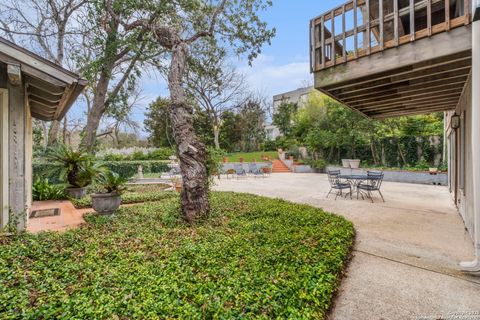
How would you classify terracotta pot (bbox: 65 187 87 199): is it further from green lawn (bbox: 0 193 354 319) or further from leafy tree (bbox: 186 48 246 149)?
leafy tree (bbox: 186 48 246 149)

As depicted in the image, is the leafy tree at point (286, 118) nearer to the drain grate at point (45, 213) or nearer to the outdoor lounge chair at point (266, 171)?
the outdoor lounge chair at point (266, 171)

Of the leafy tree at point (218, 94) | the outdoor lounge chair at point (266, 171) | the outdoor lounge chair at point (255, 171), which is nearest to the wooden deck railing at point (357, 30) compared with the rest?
the outdoor lounge chair at point (255, 171)

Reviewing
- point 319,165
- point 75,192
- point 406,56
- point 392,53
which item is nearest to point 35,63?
point 75,192

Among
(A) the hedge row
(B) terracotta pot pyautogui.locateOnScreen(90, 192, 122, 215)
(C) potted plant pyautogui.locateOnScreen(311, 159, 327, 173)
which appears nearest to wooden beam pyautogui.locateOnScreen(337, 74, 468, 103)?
(B) terracotta pot pyautogui.locateOnScreen(90, 192, 122, 215)

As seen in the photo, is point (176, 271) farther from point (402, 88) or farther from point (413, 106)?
point (413, 106)

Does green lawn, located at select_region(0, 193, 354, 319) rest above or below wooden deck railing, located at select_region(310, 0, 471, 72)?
below

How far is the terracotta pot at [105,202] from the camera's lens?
494cm

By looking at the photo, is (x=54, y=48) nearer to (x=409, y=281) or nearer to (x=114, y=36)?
(x=114, y=36)

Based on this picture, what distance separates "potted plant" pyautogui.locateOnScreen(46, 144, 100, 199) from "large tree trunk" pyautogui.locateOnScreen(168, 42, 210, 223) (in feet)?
11.8

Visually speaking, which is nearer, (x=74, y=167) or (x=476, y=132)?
(x=476, y=132)

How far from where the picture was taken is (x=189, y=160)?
4.66 meters

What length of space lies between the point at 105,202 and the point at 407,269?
17.5 feet

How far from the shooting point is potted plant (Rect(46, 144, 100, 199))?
7.09 metres

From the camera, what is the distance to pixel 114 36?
339 inches
